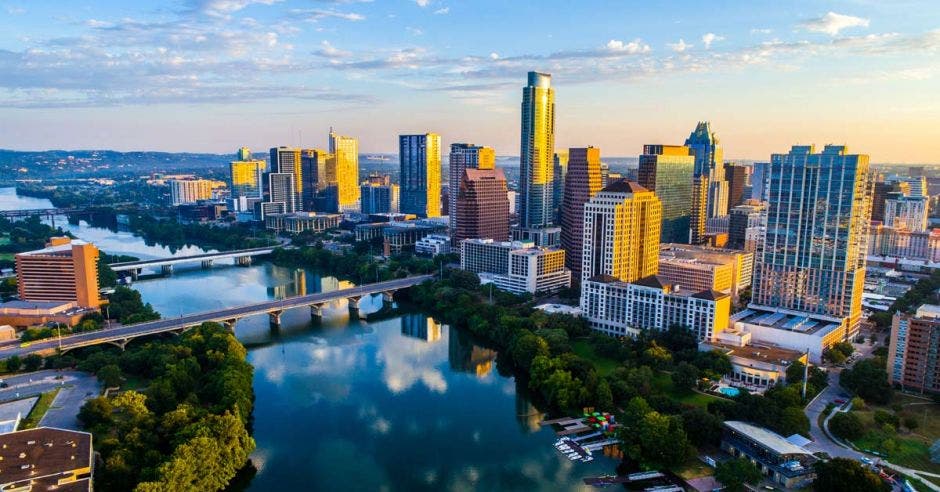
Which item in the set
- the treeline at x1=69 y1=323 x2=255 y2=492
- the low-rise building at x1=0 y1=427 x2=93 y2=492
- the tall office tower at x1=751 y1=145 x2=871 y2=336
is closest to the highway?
the treeline at x1=69 y1=323 x2=255 y2=492

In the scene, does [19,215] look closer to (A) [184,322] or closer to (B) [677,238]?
(A) [184,322]

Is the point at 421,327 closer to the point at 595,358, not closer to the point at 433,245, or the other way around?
the point at 595,358

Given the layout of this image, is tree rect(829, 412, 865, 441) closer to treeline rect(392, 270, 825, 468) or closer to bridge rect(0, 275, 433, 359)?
treeline rect(392, 270, 825, 468)

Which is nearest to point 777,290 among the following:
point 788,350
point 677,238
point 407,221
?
point 788,350

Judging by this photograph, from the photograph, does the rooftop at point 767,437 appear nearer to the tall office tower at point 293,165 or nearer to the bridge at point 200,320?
the bridge at point 200,320

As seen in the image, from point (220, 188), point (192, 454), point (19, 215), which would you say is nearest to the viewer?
point (192, 454)

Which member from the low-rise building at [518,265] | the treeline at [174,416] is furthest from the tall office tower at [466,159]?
Result: the treeline at [174,416]
